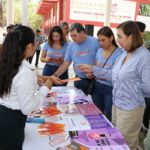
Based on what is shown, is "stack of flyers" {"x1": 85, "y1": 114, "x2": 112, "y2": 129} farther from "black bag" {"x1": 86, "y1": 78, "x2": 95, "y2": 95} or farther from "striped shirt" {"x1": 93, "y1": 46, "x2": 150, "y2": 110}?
"black bag" {"x1": 86, "y1": 78, "x2": 95, "y2": 95}

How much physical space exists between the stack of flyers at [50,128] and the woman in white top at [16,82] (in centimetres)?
25

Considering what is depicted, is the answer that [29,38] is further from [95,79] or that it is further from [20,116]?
[95,79]

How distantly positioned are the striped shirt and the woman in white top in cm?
70

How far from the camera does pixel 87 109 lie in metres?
2.17

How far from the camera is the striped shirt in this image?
187cm

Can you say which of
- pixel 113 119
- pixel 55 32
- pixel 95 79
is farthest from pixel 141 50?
pixel 55 32

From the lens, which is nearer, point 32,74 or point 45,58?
point 32,74

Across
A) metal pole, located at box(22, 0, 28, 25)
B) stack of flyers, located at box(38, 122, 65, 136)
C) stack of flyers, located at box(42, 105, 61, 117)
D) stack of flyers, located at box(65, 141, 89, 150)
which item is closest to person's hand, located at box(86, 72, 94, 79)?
stack of flyers, located at box(42, 105, 61, 117)

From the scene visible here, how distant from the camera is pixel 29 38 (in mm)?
1440

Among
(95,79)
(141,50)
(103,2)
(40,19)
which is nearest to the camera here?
(141,50)

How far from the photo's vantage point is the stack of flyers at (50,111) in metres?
2.03

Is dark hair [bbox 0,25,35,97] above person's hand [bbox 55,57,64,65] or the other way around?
above

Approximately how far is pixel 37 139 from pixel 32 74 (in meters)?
0.42

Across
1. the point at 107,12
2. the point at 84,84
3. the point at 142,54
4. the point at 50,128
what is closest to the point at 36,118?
the point at 50,128
